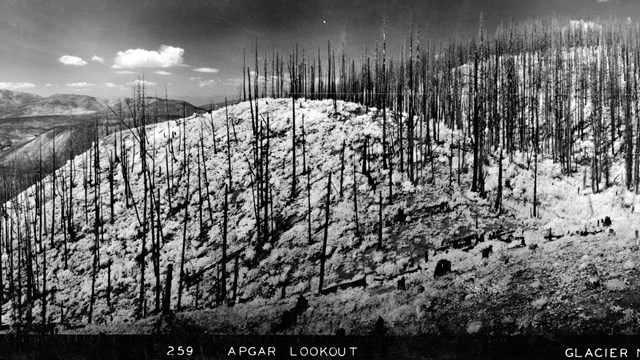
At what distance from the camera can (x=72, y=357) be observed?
1423 cm

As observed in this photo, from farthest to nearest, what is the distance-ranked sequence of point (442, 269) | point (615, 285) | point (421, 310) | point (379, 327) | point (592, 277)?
point (442, 269) < point (421, 310) < point (379, 327) < point (592, 277) < point (615, 285)

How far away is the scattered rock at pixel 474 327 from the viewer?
13714mm

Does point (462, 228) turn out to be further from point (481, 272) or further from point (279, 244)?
point (279, 244)

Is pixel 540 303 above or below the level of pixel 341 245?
above

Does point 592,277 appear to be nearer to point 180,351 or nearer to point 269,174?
point 180,351

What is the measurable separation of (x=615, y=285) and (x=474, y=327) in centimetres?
544

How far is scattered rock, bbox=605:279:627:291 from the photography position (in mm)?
13422

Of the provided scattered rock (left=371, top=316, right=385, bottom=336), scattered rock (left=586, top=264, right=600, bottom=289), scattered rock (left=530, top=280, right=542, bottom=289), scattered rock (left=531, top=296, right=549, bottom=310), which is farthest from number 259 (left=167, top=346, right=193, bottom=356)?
scattered rock (left=586, top=264, right=600, bottom=289)

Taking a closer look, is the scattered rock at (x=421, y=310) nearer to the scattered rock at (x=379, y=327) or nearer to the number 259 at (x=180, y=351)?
the scattered rock at (x=379, y=327)

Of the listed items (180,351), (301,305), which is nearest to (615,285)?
(301,305)

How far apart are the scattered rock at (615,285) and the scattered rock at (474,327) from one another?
4934 mm

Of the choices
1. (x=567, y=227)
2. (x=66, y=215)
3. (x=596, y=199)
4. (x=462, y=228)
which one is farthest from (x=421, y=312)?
(x=66, y=215)

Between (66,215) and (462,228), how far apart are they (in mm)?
44547

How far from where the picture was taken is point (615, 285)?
1363 cm
